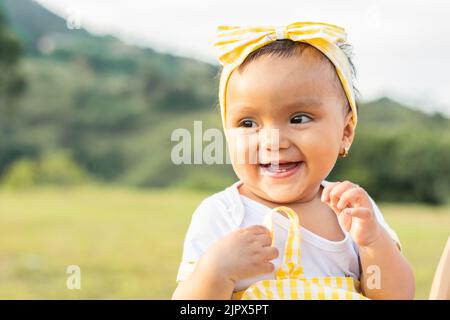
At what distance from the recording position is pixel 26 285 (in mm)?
5125

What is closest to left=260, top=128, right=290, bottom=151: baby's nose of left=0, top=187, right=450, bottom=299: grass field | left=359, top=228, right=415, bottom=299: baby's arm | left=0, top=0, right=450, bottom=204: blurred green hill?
left=359, top=228, right=415, bottom=299: baby's arm

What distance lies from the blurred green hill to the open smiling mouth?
7.64 metres

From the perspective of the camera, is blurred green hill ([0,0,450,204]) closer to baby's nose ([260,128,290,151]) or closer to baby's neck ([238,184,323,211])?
baby's neck ([238,184,323,211])

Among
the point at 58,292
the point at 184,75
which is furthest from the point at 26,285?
the point at 184,75

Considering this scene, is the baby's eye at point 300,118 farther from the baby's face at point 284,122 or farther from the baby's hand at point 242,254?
the baby's hand at point 242,254

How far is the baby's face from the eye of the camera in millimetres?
1507

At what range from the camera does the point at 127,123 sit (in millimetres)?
11586

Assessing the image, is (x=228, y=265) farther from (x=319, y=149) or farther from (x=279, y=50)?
(x=279, y=50)

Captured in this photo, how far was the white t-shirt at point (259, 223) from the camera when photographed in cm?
153

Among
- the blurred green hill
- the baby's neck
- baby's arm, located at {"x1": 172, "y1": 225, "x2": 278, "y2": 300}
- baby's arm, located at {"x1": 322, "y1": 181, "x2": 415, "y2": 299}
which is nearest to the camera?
baby's arm, located at {"x1": 172, "y1": 225, "x2": 278, "y2": 300}

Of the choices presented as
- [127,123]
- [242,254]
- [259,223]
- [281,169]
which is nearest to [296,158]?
[281,169]

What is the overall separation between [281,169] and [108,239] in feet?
18.9

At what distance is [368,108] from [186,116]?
8.51 feet
